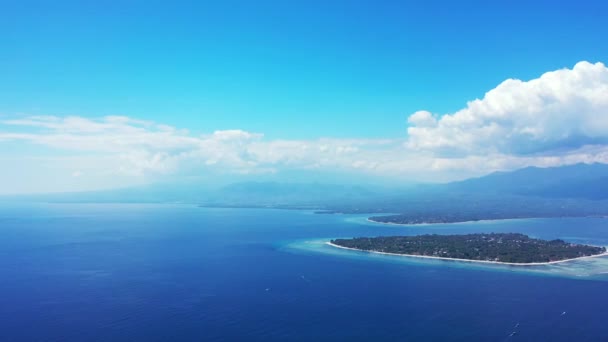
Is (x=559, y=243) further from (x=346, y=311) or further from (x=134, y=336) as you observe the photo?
(x=134, y=336)

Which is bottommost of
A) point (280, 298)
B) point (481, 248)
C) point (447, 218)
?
point (280, 298)

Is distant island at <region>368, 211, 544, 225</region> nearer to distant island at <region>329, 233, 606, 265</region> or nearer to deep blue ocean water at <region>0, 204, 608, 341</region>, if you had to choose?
distant island at <region>329, 233, 606, 265</region>

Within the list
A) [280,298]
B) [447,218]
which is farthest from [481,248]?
[447,218]

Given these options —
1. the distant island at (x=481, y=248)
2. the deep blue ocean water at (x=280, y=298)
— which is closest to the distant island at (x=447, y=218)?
the distant island at (x=481, y=248)

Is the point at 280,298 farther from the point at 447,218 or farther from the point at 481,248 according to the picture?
the point at 447,218

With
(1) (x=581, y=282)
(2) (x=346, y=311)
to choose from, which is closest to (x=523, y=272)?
(1) (x=581, y=282)
